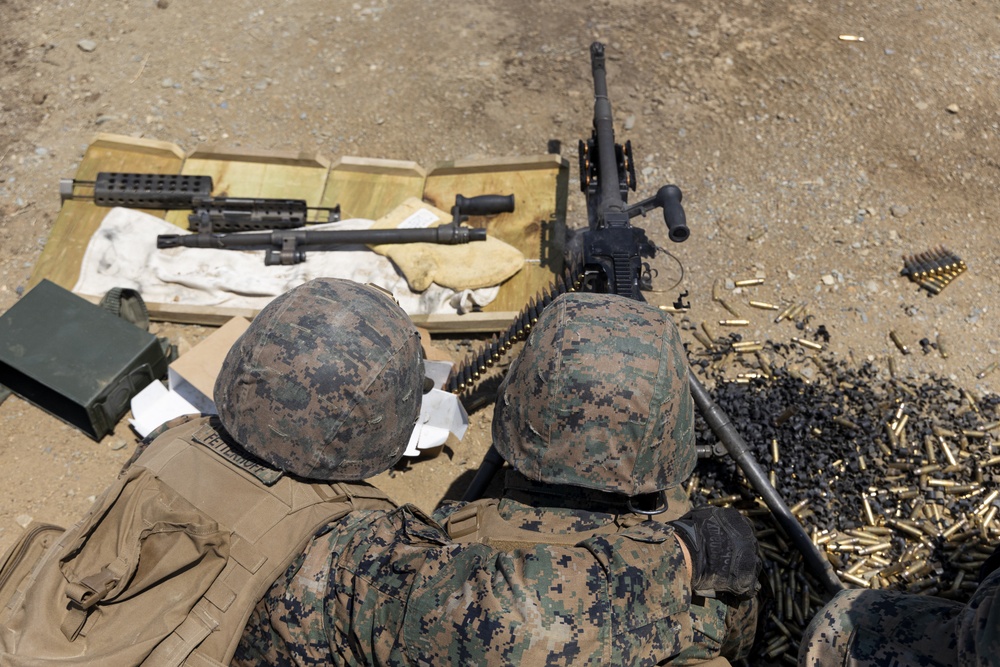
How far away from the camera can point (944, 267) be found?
23.4 ft

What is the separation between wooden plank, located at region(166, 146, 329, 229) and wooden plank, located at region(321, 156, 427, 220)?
0.52 ft

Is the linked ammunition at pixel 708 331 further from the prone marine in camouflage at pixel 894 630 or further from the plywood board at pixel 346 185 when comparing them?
the prone marine in camouflage at pixel 894 630

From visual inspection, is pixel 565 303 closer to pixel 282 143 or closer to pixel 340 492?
pixel 340 492

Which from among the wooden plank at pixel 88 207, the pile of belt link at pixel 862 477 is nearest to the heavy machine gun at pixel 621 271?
the pile of belt link at pixel 862 477

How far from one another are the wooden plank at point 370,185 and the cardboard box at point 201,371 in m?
2.03

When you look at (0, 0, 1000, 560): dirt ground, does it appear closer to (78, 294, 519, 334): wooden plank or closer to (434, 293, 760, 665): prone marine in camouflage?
(78, 294, 519, 334): wooden plank

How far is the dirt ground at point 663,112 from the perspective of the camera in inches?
282

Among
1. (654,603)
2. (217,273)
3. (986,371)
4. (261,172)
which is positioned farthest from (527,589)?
(261,172)

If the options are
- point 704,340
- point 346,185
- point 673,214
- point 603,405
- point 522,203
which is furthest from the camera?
point 346,185

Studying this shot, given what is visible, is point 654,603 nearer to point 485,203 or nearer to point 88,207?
point 485,203

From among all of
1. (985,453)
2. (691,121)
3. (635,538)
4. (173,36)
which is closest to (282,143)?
(173,36)

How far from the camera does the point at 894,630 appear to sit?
10.3 feet

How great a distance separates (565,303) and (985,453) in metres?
3.89

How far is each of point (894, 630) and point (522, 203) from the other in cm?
533
